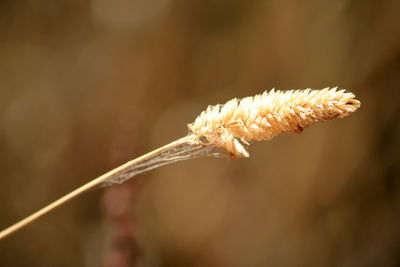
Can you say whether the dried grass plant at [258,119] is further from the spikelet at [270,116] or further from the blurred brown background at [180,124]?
the blurred brown background at [180,124]

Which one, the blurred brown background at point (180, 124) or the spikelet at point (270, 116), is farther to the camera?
the blurred brown background at point (180, 124)

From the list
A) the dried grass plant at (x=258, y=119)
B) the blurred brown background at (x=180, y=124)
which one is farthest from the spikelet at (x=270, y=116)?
the blurred brown background at (x=180, y=124)

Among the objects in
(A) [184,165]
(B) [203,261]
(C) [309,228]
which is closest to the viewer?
(C) [309,228]

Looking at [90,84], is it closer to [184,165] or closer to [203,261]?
[184,165]

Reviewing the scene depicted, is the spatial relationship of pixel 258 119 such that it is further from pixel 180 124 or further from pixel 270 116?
pixel 180 124

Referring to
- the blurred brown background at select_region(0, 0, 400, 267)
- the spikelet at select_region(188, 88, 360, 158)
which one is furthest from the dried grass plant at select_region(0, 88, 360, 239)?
the blurred brown background at select_region(0, 0, 400, 267)

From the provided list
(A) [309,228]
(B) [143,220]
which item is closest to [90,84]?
(B) [143,220]
